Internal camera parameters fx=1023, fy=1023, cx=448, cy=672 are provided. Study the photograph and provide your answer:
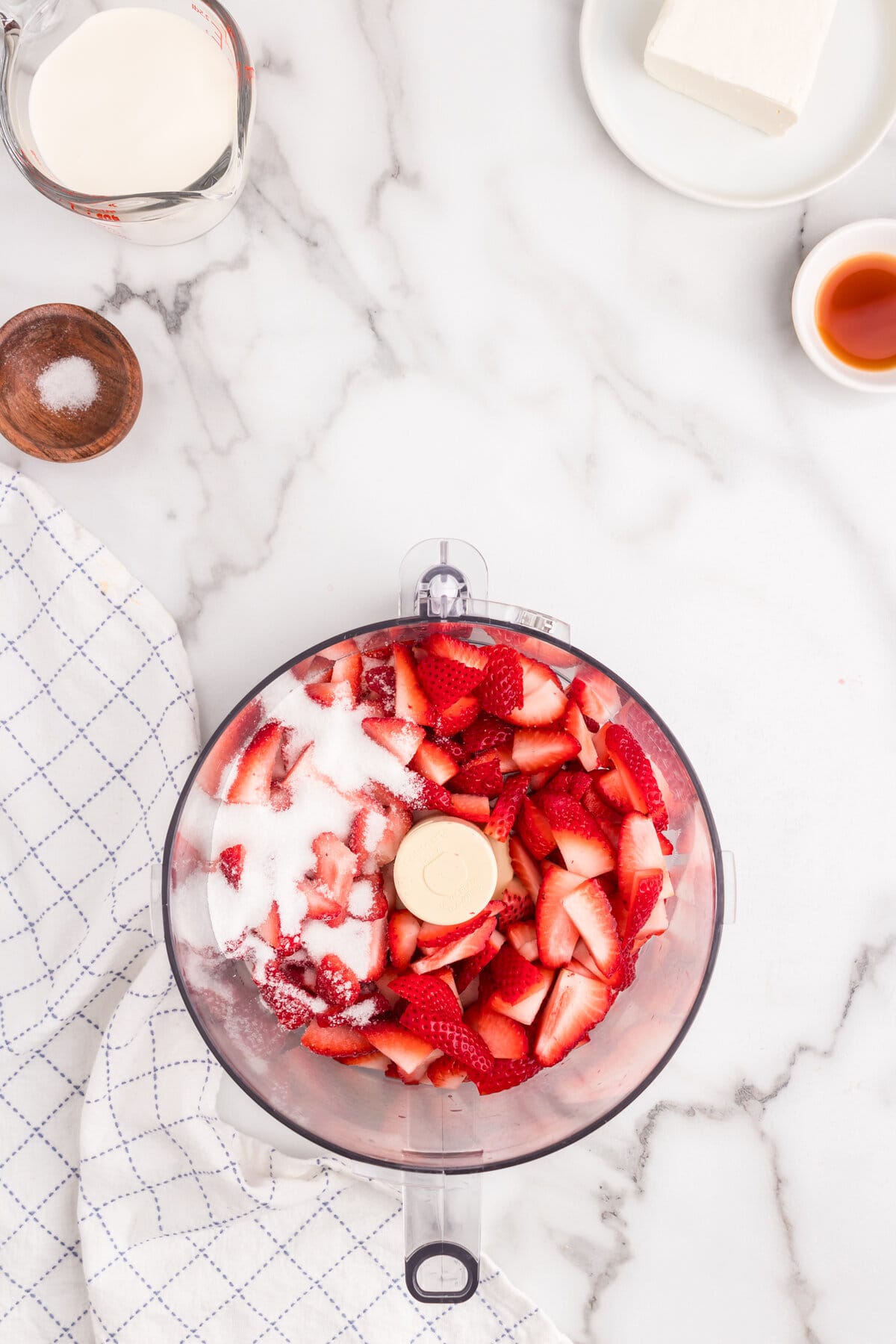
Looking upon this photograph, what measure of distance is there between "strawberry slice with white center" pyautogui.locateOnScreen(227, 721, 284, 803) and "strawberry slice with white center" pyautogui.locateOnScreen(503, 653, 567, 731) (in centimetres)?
22

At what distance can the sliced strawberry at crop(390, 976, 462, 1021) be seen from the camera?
0.92 m

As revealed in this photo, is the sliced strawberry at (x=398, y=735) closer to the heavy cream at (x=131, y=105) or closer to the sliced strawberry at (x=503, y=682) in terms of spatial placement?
the sliced strawberry at (x=503, y=682)

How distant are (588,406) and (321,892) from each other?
1.92 feet

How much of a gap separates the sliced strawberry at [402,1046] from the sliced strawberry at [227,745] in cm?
28

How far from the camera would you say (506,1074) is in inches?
37.7

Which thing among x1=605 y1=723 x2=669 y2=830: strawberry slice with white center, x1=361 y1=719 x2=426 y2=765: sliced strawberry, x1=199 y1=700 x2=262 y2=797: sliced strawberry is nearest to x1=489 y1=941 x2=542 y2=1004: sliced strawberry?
x1=605 y1=723 x2=669 y2=830: strawberry slice with white center

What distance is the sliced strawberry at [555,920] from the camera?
0.95m

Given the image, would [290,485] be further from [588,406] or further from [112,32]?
[112,32]

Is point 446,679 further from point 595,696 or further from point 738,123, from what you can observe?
point 738,123

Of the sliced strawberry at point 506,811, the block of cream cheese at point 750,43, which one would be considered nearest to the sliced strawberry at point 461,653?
the sliced strawberry at point 506,811

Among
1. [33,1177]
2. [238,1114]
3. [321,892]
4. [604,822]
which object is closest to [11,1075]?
[33,1177]

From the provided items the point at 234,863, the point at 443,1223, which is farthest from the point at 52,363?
the point at 443,1223

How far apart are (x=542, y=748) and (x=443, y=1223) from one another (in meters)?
0.45

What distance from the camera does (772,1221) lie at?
1136 millimetres
